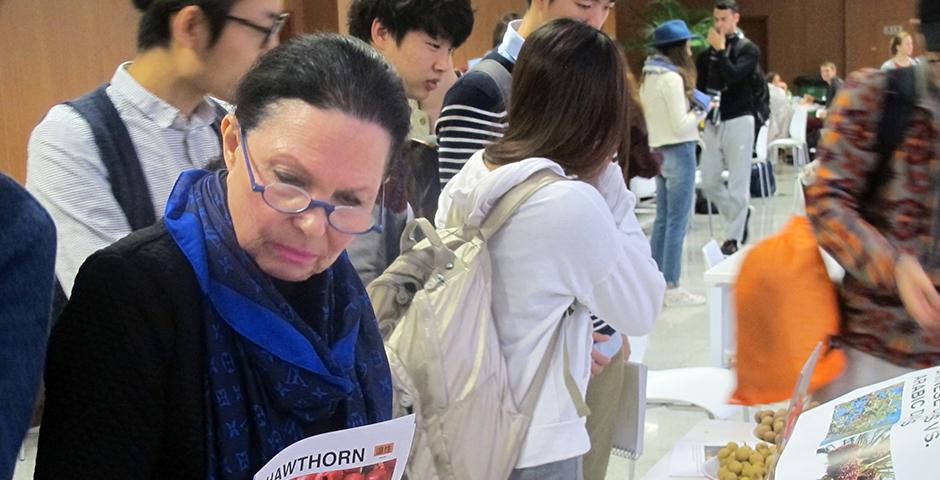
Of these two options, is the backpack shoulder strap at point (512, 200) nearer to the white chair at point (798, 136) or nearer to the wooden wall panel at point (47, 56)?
the wooden wall panel at point (47, 56)

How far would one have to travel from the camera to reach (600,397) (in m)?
2.52

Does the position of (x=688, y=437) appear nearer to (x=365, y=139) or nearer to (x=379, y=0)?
(x=379, y=0)

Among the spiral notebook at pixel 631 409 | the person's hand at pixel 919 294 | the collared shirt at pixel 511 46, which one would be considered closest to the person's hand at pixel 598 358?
the spiral notebook at pixel 631 409

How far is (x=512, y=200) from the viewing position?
78.5 inches

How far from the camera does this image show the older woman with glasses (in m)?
1.10

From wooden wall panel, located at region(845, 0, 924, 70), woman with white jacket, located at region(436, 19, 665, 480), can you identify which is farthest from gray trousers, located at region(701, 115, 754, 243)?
wooden wall panel, located at region(845, 0, 924, 70)

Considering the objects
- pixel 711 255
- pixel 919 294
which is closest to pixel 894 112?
pixel 919 294

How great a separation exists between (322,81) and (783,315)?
96cm

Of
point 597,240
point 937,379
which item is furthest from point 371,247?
point 937,379

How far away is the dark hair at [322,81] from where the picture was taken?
1.25 m

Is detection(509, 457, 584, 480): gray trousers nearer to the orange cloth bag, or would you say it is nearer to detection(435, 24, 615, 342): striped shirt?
the orange cloth bag

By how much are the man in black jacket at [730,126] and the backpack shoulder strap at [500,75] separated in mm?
5552

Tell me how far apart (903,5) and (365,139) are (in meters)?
19.2

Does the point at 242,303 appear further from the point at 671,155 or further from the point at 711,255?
the point at 671,155
